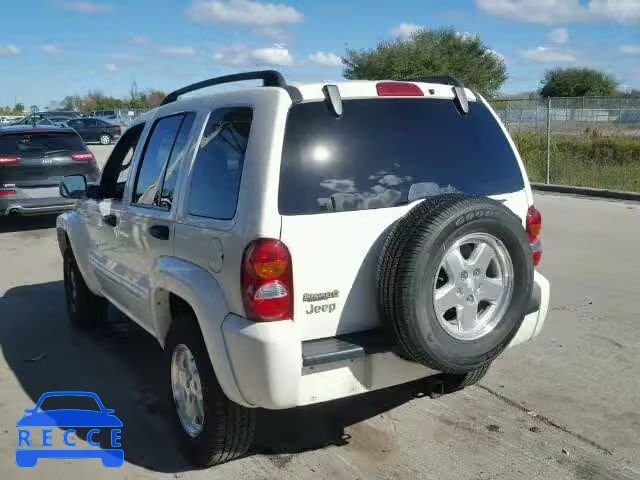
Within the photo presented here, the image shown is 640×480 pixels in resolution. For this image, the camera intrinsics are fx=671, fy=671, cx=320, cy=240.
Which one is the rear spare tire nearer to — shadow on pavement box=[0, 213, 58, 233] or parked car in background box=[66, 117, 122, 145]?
shadow on pavement box=[0, 213, 58, 233]

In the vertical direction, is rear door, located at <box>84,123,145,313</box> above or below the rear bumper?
above

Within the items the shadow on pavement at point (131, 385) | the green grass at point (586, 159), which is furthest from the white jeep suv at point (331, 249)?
the green grass at point (586, 159)

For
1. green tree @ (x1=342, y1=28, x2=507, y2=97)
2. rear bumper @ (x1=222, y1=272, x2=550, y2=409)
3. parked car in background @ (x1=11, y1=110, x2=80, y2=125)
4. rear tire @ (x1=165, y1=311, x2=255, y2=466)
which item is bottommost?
rear tire @ (x1=165, y1=311, x2=255, y2=466)

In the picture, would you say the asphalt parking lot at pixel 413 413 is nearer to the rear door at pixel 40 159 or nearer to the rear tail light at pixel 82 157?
the rear door at pixel 40 159

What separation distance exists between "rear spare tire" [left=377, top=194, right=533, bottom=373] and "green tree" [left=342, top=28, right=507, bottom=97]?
35795 millimetres

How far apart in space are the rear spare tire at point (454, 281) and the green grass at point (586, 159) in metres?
12.2

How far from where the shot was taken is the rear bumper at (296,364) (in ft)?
9.71

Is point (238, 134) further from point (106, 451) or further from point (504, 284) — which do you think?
point (106, 451)

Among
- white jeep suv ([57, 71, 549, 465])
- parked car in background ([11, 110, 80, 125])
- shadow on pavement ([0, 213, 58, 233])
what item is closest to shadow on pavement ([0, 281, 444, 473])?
white jeep suv ([57, 71, 549, 465])

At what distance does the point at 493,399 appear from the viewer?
436 centimetres

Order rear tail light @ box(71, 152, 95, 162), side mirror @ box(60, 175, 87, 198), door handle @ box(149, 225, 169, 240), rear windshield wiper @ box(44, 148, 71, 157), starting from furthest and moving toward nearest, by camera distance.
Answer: rear tail light @ box(71, 152, 95, 162), rear windshield wiper @ box(44, 148, 71, 157), side mirror @ box(60, 175, 87, 198), door handle @ box(149, 225, 169, 240)

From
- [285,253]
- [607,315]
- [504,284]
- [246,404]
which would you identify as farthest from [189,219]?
[607,315]

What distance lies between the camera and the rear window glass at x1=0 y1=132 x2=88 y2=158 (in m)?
11.1

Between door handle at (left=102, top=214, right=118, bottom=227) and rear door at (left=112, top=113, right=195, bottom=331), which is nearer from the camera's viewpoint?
rear door at (left=112, top=113, right=195, bottom=331)
